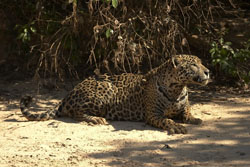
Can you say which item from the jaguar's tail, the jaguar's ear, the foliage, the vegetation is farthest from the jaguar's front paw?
the foliage

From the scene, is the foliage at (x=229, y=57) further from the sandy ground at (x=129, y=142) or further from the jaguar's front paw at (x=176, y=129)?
the jaguar's front paw at (x=176, y=129)

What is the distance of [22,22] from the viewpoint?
35.9 ft

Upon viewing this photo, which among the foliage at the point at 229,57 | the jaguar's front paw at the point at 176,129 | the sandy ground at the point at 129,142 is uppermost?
the foliage at the point at 229,57

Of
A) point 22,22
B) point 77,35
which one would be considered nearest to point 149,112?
Answer: point 77,35

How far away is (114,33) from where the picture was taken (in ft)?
29.5

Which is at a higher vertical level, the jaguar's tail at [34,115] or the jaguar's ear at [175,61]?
the jaguar's ear at [175,61]

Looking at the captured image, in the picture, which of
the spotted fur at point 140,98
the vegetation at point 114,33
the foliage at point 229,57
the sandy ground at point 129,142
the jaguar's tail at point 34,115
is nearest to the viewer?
the sandy ground at point 129,142

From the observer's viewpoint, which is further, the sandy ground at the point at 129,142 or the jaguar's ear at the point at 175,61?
the jaguar's ear at the point at 175,61

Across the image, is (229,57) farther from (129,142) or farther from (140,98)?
(129,142)

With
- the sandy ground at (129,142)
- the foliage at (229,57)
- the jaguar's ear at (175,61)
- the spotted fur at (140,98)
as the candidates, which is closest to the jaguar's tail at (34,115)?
the spotted fur at (140,98)

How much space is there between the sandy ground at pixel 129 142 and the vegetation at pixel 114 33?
1211 mm

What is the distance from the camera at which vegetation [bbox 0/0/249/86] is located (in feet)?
28.3

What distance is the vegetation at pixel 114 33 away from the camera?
8.62 meters

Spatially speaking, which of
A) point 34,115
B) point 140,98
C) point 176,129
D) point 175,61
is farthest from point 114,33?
point 176,129
